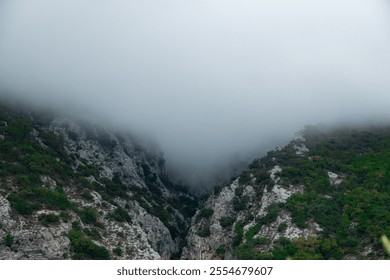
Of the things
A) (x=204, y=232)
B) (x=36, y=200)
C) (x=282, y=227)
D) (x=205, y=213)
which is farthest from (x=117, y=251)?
(x=282, y=227)

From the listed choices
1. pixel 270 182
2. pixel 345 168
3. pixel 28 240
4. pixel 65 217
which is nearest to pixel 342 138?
pixel 345 168

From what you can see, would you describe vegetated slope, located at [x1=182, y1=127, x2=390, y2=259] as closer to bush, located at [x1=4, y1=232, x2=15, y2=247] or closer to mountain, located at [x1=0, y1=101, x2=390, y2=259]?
mountain, located at [x1=0, y1=101, x2=390, y2=259]

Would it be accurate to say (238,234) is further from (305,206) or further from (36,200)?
(36,200)

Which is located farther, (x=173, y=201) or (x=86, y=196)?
(x=173, y=201)

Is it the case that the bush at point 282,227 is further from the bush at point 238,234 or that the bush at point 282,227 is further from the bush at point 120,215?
the bush at point 120,215

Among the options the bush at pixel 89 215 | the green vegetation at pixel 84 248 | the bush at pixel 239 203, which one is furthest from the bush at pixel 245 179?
the green vegetation at pixel 84 248

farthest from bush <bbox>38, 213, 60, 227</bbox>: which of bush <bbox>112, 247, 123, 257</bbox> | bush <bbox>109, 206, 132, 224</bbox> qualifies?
bush <bbox>109, 206, 132, 224</bbox>
